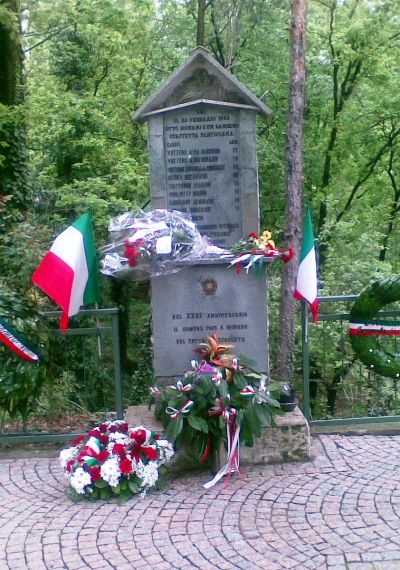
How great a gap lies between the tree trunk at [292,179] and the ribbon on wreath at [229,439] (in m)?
3.50

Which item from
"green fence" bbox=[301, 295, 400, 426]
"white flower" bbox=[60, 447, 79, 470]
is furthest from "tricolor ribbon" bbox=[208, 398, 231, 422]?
"green fence" bbox=[301, 295, 400, 426]

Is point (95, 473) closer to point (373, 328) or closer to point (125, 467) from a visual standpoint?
point (125, 467)

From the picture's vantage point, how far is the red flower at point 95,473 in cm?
486

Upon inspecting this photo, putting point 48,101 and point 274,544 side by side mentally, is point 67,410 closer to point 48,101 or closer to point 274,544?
point 274,544

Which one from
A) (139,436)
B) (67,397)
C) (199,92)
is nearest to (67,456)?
(139,436)

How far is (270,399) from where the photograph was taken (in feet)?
17.0

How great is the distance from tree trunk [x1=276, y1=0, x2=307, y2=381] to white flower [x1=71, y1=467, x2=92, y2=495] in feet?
13.7

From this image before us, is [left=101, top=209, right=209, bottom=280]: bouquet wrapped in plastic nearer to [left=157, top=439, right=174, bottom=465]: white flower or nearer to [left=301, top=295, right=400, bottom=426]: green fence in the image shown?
[left=157, top=439, right=174, bottom=465]: white flower

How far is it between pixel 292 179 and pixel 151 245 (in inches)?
150

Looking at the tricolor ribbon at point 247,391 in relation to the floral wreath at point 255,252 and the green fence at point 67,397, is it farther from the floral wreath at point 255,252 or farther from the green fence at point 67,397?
the green fence at point 67,397

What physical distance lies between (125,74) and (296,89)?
9650 mm

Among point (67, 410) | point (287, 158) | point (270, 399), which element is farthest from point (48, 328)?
point (287, 158)

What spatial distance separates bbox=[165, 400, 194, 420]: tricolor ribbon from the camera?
5090 mm

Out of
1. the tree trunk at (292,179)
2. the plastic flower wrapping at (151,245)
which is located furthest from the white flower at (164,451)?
the tree trunk at (292,179)
